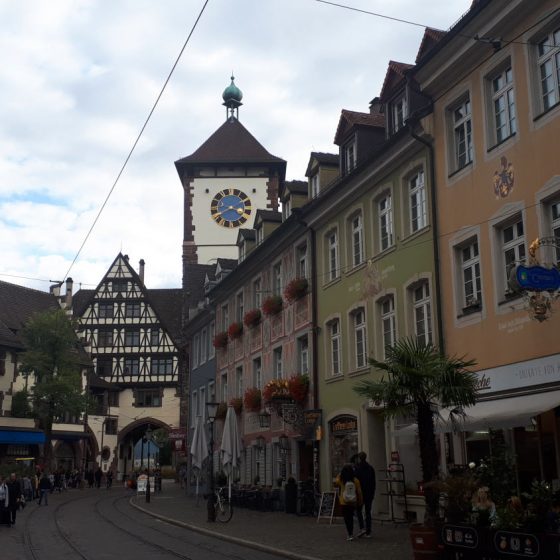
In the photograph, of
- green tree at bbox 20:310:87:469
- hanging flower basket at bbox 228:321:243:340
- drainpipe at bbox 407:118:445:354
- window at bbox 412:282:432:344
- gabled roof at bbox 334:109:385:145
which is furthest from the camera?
green tree at bbox 20:310:87:469

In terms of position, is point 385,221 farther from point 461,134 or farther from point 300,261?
point 300,261

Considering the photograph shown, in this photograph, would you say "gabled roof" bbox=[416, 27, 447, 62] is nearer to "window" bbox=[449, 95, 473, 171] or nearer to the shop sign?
"window" bbox=[449, 95, 473, 171]

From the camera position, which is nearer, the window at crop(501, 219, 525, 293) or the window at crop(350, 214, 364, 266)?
the window at crop(501, 219, 525, 293)

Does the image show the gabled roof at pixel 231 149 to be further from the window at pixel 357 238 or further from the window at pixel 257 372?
the window at pixel 357 238

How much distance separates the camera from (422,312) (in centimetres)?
1989

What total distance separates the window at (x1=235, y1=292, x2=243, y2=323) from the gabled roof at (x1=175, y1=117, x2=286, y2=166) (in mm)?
27222

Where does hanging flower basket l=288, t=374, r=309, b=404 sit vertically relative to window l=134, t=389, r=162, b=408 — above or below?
below

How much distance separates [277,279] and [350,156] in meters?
7.62

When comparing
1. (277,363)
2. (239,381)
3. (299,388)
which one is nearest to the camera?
(299,388)

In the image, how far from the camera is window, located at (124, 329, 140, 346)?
71375mm

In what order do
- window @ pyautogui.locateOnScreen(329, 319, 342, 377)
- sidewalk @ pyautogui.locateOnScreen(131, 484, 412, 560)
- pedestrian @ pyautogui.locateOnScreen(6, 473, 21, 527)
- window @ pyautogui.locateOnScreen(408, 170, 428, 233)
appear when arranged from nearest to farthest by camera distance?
sidewalk @ pyautogui.locateOnScreen(131, 484, 412, 560)
window @ pyautogui.locateOnScreen(408, 170, 428, 233)
pedestrian @ pyautogui.locateOnScreen(6, 473, 21, 527)
window @ pyautogui.locateOnScreen(329, 319, 342, 377)

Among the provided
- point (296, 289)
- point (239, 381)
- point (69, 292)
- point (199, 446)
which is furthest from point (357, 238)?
point (69, 292)

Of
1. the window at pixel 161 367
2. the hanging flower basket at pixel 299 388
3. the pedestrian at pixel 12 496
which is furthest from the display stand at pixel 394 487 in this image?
the window at pixel 161 367

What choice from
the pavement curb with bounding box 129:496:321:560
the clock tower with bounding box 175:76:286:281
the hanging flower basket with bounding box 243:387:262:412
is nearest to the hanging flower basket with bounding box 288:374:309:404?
the hanging flower basket with bounding box 243:387:262:412
